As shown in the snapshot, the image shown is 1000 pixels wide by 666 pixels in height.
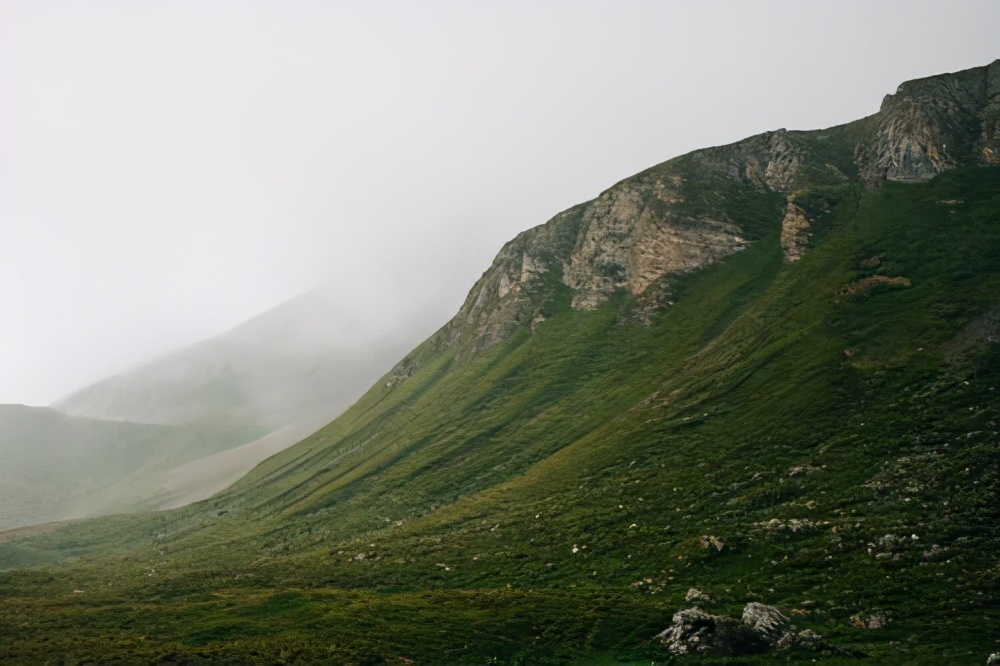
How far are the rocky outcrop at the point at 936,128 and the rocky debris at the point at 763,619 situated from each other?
142 metres

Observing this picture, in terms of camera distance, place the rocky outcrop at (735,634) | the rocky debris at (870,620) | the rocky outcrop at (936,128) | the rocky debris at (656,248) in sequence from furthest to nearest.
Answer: the rocky debris at (656,248)
the rocky outcrop at (936,128)
the rocky debris at (870,620)
the rocky outcrop at (735,634)

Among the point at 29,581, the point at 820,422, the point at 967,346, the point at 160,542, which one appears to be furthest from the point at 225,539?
the point at 967,346

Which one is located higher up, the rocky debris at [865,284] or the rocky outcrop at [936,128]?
the rocky outcrop at [936,128]

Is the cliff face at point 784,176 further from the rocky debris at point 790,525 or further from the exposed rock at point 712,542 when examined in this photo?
the exposed rock at point 712,542

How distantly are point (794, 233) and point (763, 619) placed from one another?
132 m

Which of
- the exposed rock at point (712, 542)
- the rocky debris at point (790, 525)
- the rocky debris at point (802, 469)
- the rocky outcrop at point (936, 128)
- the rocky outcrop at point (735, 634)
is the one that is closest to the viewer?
the rocky outcrop at point (735, 634)

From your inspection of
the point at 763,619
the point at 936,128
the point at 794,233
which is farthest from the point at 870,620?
the point at 936,128

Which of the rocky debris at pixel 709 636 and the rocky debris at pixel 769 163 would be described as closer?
the rocky debris at pixel 709 636

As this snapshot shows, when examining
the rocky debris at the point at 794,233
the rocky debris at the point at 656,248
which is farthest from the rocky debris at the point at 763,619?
the rocky debris at the point at 656,248

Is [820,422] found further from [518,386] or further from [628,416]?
[518,386]

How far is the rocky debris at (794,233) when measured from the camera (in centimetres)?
15225

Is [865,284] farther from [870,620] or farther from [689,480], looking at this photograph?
[870,620]

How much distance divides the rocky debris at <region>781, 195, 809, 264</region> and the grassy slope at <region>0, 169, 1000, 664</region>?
390 cm

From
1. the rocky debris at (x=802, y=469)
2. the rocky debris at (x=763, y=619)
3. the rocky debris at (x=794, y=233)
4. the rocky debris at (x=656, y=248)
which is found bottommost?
the rocky debris at (x=802, y=469)
